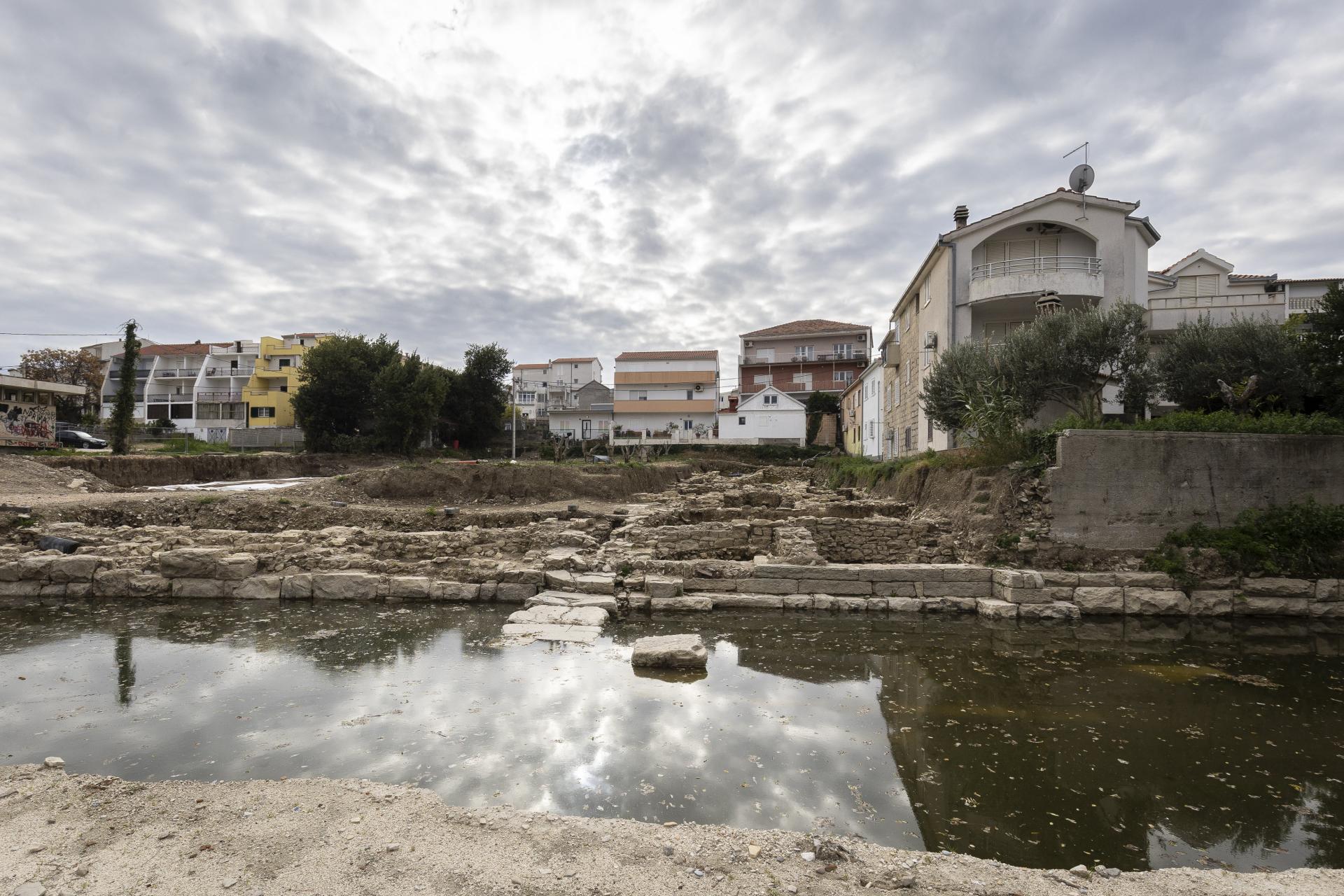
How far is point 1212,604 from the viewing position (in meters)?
10.4

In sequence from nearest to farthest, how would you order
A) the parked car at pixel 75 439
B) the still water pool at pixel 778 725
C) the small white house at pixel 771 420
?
1. the still water pool at pixel 778 725
2. the parked car at pixel 75 439
3. the small white house at pixel 771 420

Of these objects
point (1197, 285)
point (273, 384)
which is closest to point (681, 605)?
point (1197, 285)

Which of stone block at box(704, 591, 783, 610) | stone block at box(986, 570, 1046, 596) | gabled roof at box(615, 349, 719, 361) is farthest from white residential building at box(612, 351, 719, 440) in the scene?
stone block at box(986, 570, 1046, 596)

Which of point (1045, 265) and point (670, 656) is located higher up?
point (1045, 265)

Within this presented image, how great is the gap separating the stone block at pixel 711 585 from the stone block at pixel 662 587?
9.5 inches

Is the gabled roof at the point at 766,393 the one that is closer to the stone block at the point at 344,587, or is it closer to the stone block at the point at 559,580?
the stone block at the point at 559,580

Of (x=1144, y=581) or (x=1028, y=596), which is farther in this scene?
(x=1144, y=581)

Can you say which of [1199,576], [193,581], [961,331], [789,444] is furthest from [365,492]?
[789,444]

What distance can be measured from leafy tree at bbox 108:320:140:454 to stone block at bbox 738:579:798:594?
3057cm

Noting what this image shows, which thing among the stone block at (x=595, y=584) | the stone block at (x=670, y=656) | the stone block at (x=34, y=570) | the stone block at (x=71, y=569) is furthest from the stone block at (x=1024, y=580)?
the stone block at (x=34, y=570)

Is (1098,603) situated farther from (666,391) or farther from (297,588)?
(666,391)

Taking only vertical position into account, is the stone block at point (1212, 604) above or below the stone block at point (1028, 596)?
below

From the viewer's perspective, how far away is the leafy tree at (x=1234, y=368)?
14.0m

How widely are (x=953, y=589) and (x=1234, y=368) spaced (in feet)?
33.2
